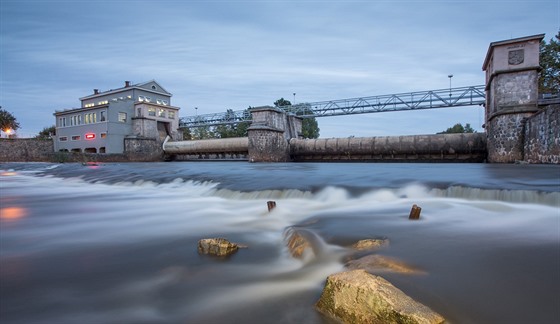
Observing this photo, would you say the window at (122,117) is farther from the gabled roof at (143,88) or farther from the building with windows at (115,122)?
the gabled roof at (143,88)

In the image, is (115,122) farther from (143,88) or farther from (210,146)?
(210,146)

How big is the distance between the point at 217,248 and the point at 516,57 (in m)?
17.1

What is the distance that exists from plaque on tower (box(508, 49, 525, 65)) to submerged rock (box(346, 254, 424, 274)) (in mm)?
16266

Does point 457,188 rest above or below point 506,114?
below

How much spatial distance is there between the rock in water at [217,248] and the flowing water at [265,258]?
0.09 metres

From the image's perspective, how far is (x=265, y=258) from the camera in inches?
120

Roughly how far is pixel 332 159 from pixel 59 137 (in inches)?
1432

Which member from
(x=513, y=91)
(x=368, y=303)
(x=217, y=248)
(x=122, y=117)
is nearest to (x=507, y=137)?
(x=513, y=91)

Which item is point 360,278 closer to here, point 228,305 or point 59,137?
point 228,305

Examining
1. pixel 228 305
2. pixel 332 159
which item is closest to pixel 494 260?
pixel 228 305

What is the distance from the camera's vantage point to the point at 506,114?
14.0 metres

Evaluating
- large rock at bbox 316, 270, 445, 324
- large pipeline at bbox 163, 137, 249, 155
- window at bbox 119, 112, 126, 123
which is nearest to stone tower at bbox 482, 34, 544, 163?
large rock at bbox 316, 270, 445, 324

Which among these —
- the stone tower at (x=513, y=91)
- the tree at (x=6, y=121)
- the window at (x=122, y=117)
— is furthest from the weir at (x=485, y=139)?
the tree at (x=6, y=121)

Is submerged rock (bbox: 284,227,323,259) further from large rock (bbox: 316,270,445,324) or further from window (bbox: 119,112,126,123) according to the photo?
window (bbox: 119,112,126,123)
